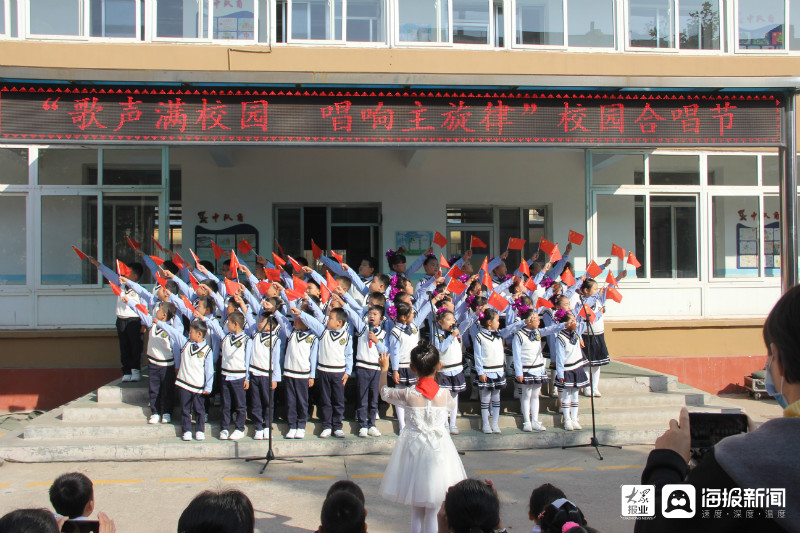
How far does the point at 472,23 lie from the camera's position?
10070 millimetres

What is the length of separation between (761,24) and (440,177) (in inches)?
237

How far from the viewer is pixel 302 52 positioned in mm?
9789

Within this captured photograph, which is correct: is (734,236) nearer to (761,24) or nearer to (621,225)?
(621,225)

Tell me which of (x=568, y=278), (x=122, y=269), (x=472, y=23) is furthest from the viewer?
(x=472, y=23)

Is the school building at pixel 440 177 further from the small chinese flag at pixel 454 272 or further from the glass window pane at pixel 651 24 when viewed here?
the small chinese flag at pixel 454 272

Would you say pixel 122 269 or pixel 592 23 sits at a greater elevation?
pixel 592 23

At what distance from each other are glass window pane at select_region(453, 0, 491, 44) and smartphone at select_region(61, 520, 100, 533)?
9.05 metres

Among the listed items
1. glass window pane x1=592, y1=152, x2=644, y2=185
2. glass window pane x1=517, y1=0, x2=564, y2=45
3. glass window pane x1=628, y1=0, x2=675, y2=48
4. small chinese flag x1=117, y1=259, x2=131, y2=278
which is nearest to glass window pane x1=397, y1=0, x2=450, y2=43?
glass window pane x1=517, y1=0, x2=564, y2=45

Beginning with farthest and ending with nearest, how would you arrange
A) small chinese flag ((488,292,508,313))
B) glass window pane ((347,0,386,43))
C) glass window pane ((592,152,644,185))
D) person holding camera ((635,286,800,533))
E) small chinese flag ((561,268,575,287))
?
glass window pane ((592,152,644,185)) < glass window pane ((347,0,386,43)) < small chinese flag ((561,268,575,287)) < small chinese flag ((488,292,508,313)) < person holding camera ((635,286,800,533))

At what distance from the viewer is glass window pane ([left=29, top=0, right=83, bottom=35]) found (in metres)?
9.49

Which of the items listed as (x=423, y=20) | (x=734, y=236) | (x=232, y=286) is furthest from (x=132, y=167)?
(x=734, y=236)

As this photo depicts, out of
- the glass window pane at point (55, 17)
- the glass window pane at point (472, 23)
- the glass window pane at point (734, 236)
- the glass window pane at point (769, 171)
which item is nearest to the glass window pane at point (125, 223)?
the glass window pane at point (55, 17)

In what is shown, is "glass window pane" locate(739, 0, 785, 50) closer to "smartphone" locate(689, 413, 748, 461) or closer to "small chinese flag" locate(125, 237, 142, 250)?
"small chinese flag" locate(125, 237, 142, 250)

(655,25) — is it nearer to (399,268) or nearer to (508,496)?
(399,268)
